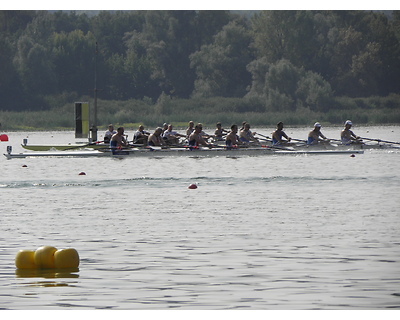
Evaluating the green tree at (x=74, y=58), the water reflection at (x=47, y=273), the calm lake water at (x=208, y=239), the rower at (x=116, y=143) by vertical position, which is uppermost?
the green tree at (x=74, y=58)

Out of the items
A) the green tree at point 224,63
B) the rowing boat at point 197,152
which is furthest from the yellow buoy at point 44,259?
the green tree at point 224,63

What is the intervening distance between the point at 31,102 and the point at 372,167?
48.2 meters

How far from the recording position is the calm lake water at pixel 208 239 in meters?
11.0

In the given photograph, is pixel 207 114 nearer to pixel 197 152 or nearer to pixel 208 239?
pixel 197 152

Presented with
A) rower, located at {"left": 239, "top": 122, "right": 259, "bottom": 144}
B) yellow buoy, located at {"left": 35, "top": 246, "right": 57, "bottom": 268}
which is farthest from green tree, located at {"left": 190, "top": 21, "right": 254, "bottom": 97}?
yellow buoy, located at {"left": 35, "top": 246, "right": 57, "bottom": 268}

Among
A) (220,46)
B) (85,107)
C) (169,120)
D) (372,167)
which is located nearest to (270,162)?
(372,167)

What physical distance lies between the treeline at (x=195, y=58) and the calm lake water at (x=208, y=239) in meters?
43.3

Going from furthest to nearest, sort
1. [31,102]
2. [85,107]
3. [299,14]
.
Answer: [31,102] → [299,14] → [85,107]

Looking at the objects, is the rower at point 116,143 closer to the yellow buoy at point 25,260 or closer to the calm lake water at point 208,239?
the calm lake water at point 208,239

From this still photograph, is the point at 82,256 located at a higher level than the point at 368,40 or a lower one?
lower

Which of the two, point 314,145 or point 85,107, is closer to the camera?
point 314,145

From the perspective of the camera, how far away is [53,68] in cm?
7519

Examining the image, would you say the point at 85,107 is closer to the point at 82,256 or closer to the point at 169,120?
the point at 169,120

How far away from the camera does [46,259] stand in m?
12.8
